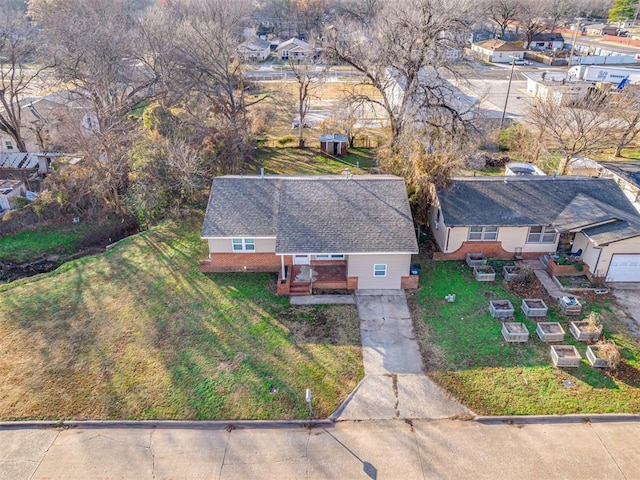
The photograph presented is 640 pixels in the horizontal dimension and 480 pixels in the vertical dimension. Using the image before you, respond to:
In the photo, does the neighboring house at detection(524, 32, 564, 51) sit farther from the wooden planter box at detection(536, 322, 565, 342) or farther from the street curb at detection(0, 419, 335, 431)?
the street curb at detection(0, 419, 335, 431)

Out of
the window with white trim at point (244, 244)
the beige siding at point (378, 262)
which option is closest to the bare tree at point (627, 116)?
the beige siding at point (378, 262)

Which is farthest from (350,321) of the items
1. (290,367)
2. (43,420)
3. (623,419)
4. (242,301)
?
(43,420)

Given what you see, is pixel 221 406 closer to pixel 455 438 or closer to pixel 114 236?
pixel 455 438

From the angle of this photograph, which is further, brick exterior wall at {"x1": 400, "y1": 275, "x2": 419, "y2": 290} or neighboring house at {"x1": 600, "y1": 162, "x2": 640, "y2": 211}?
neighboring house at {"x1": 600, "y1": 162, "x2": 640, "y2": 211}

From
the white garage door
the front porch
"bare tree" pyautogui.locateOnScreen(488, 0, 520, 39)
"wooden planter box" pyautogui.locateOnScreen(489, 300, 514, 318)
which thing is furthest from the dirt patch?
"bare tree" pyautogui.locateOnScreen(488, 0, 520, 39)

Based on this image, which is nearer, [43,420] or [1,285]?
[43,420]

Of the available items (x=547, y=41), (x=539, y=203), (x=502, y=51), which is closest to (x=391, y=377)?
(x=539, y=203)
